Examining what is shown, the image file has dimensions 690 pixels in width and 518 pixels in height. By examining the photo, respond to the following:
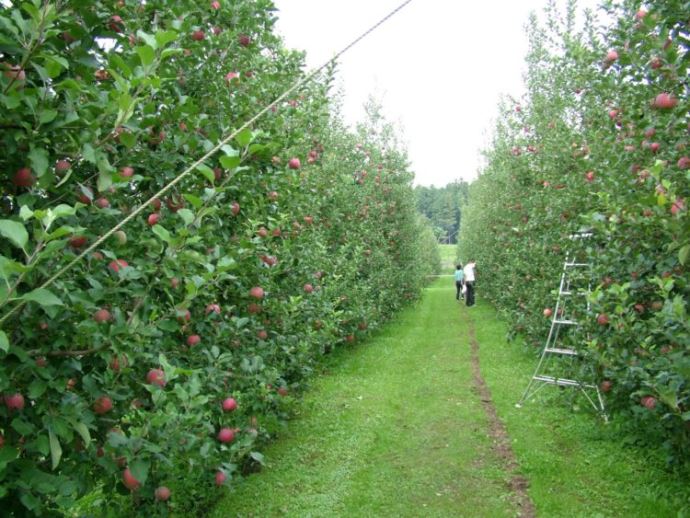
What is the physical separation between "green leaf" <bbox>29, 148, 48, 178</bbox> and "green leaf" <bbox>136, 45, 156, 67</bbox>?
1.31 ft

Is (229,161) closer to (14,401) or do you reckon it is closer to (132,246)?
(132,246)

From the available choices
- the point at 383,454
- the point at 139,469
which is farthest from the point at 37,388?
the point at 383,454

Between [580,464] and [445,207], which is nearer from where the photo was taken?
[580,464]

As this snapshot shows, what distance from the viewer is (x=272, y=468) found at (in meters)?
4.79

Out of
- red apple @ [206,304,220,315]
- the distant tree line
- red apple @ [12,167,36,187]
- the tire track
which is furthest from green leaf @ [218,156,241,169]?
the distant tree line

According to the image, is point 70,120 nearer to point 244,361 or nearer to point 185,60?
point 185,60

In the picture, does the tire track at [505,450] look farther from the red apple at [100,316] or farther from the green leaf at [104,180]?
the green leaf at [104,180]

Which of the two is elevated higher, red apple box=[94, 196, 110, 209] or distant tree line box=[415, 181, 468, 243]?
distant tree line box=[415, 181, 468, 243]

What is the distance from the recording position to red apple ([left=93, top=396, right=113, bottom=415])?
5.91ft

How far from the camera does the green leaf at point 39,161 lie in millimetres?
1587

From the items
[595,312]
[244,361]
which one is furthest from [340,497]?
[595,312]

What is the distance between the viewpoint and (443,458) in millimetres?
5047

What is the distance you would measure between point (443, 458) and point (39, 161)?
4.41 meters

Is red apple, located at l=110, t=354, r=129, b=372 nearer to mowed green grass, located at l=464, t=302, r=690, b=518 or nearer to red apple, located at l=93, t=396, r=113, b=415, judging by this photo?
red apple, located at l=93, t=396, r=113, b=415
